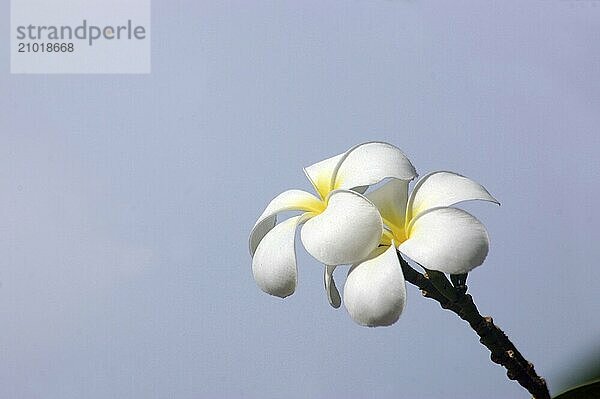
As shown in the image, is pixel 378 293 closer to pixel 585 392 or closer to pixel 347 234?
pixel 347 234

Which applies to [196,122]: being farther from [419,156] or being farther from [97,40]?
[419,156]

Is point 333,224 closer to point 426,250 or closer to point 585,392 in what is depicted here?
point 426,250

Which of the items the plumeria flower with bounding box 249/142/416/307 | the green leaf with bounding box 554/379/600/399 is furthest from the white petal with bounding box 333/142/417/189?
the green leaf with bounding box 554/379/600/399

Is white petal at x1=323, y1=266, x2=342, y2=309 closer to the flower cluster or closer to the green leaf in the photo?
the flower cluster

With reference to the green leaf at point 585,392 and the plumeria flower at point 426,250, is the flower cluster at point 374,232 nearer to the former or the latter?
the plumeria flower at point 426,250

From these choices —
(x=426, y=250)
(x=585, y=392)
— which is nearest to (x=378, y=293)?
(x=426, y=250)

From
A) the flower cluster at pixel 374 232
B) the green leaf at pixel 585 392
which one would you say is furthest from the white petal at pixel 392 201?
the green leaf at pixel 585 392
